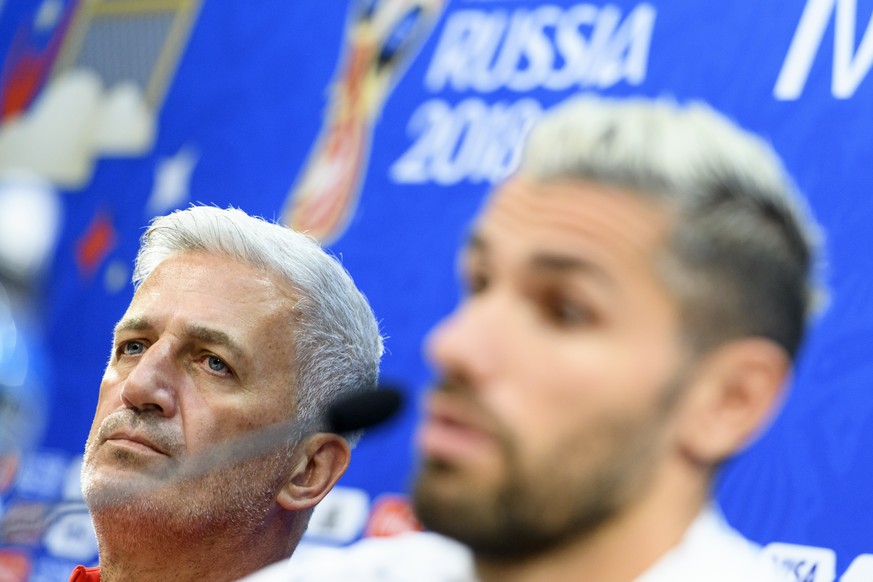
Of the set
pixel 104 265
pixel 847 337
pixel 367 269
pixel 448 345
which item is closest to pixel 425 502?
pixel 448 345

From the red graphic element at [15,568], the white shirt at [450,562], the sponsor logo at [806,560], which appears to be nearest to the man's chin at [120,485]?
the white shirt at [450,562]

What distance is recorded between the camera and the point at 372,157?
2393 mm

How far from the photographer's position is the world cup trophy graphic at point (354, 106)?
2398 mm

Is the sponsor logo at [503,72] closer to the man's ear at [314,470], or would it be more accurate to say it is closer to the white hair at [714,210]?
the man's ear at [314,470]

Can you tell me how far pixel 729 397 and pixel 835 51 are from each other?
130 cm

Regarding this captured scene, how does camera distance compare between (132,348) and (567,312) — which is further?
(132,348)

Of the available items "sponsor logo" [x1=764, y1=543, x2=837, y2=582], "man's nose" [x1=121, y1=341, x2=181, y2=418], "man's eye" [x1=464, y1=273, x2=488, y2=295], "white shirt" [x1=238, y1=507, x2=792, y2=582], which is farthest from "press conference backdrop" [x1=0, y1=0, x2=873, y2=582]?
"man's eye" [x1=464, y1=273, x2=488, y2=295]

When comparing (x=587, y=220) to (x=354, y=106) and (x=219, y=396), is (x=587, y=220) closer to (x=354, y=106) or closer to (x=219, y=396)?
(x=219, y=396)

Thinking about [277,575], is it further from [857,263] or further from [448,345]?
[857,263]

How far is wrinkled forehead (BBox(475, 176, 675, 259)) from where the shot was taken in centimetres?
68

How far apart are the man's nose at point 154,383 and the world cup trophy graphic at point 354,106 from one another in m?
1.10

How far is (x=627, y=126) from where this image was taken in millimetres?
704

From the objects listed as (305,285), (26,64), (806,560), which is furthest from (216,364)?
(26,64)

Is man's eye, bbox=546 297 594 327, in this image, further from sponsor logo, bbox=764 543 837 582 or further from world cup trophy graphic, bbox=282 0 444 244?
world cup trophy graphic, bbox=282 0 444 244
